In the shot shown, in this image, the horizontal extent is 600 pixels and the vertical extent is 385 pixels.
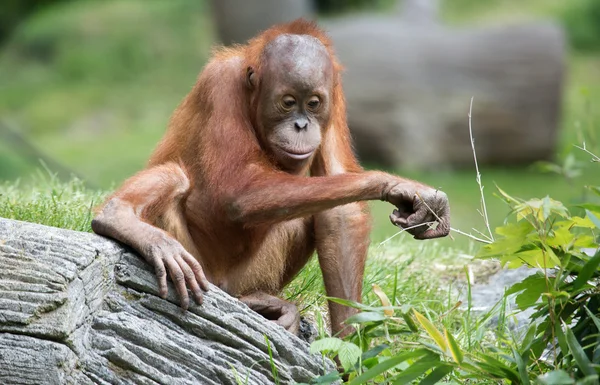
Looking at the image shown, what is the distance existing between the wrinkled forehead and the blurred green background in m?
6.71

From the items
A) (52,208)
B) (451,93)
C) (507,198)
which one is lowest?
(507,198)

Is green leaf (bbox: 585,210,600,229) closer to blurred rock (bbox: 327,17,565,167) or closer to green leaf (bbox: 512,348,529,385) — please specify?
green leaf (bbox: 512,348,529,385)

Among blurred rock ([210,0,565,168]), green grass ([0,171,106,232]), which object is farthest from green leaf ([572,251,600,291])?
blurred rock ([210,0,565,168])

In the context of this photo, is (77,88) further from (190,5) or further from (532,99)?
(532,99)

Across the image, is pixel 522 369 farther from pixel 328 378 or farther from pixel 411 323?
pixel 328 378

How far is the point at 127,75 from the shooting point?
15.1 m

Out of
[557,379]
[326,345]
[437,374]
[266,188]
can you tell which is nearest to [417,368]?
[437,374]

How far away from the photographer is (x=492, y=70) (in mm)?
11484

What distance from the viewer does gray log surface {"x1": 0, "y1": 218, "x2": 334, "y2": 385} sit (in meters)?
3.04

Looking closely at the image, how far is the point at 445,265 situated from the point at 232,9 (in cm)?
563

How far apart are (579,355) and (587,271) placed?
0.28 m

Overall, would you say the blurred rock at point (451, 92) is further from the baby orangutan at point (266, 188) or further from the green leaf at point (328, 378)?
the green leaf at point (328, 378)

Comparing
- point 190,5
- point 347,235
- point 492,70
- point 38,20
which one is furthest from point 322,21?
point 347,235

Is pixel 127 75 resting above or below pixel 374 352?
above
